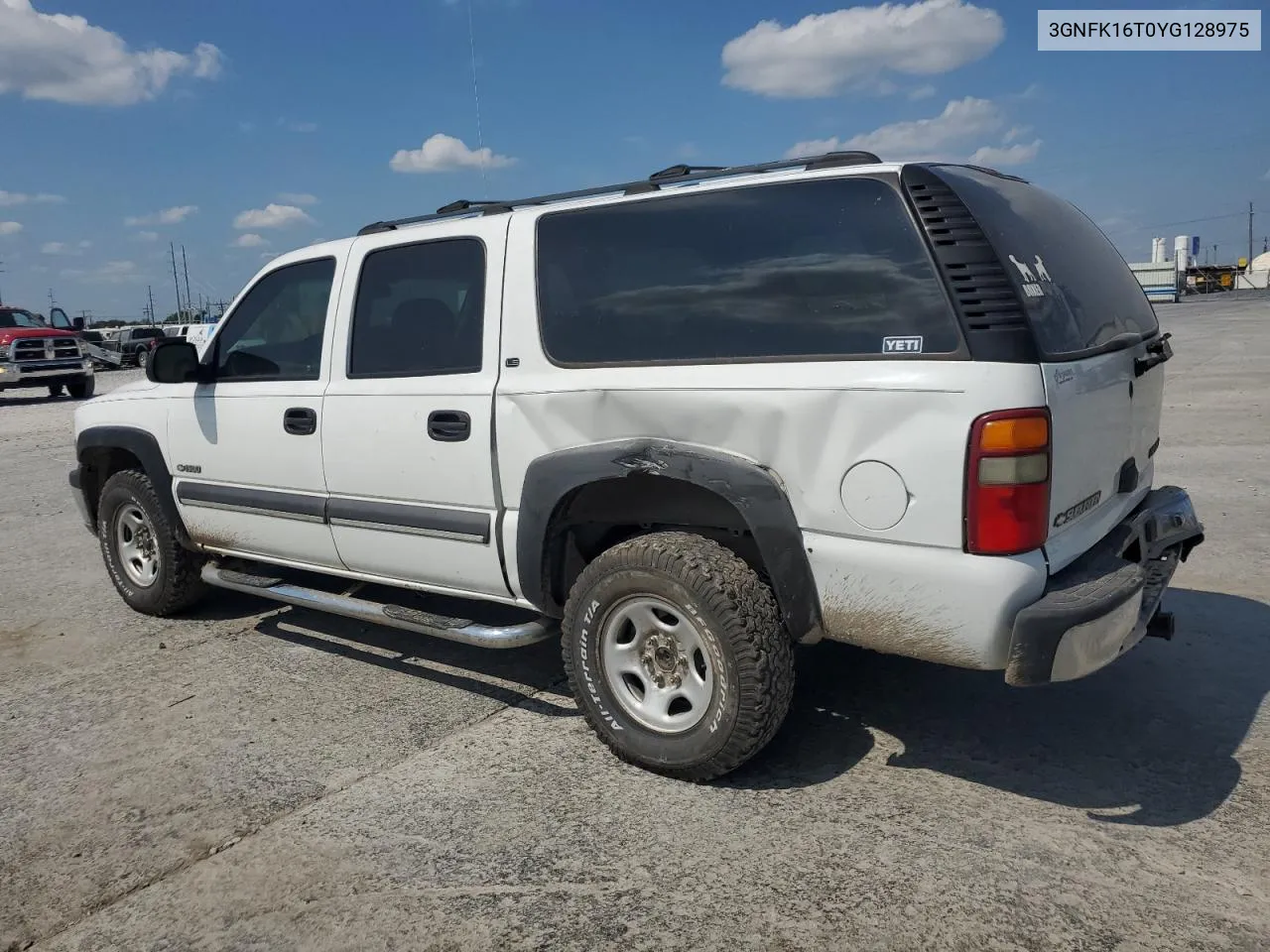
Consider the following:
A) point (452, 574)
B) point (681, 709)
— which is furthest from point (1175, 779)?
point (452, 574)

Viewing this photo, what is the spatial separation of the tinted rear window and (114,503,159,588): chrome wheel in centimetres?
451

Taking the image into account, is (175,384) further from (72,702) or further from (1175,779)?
(1175,779)

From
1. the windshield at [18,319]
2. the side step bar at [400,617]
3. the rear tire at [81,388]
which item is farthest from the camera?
the rear tire at [81,388]

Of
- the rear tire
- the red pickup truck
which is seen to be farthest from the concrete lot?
the rear tire

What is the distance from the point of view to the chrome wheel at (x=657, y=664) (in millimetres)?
3365

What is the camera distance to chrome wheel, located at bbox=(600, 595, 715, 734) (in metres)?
3.37

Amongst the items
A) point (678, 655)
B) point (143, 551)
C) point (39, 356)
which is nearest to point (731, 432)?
point (678, 655)

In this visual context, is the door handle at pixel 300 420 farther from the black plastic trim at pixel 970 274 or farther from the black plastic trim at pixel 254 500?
the black plastic trim at pixel 970 274

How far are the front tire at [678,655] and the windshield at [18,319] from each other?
24403 mm

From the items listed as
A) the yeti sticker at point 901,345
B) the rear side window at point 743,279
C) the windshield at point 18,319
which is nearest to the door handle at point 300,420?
the rear side window at point 743,279

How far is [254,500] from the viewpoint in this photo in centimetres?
473

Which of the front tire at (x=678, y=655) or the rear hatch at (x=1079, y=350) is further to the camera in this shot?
the front tire at (x=678, y=655)

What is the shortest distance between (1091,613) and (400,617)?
2617 millimetres

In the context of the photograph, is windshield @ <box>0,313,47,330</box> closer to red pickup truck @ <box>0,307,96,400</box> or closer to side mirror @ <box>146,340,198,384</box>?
red pickup truck @ <box>0,307,96,400</box>
